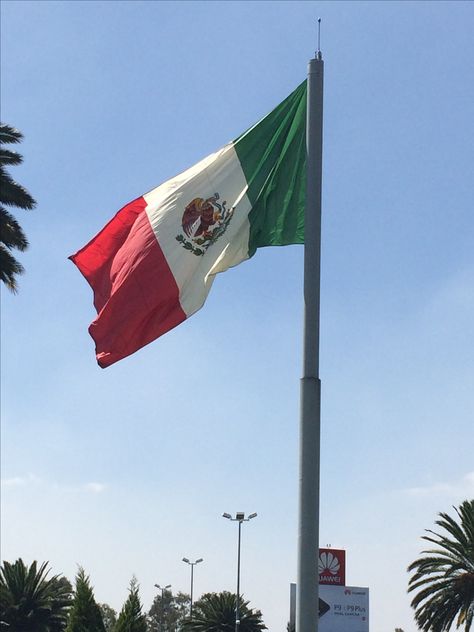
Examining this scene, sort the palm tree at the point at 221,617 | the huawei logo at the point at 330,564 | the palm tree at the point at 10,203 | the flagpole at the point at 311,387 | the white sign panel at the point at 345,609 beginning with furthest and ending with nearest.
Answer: the palm tree at the point at 221,617
the huawei logo at the point at 330,564
the white sign panel at the point at 345,609
the palm tree at the point at 10,203
the flagpole at the point at 311,387

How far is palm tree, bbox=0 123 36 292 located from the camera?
32.5 m

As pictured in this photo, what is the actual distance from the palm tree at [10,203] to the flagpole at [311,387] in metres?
23.1

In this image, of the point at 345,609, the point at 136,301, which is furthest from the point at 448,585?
the point at 136,301

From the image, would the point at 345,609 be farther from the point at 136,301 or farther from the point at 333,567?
the point at 136,301

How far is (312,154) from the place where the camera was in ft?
33.9

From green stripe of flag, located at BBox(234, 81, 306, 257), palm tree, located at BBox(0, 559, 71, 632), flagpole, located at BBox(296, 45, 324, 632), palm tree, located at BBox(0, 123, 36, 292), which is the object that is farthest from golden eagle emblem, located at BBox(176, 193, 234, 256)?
palm tree, located at BBox(0, 559, 71, 632)

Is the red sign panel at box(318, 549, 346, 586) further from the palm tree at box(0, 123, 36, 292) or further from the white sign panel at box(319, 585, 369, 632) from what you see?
the palm tree at box(0, 123, 36, 292)

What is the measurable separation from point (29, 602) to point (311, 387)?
2292 inches

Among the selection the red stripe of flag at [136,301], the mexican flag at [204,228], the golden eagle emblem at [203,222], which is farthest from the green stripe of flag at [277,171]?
the red stripe of flag at [136,301]

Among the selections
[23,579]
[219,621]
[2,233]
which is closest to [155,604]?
[219,621]

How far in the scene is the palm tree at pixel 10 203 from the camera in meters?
32.5

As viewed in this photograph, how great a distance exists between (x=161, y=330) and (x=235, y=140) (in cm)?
231

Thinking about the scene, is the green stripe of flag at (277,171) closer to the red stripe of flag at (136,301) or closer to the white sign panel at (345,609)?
the red stripe of flag at (136,301)

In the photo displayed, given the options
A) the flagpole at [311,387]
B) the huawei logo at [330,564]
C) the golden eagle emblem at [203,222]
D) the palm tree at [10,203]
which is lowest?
the flagpole at [311,387]
